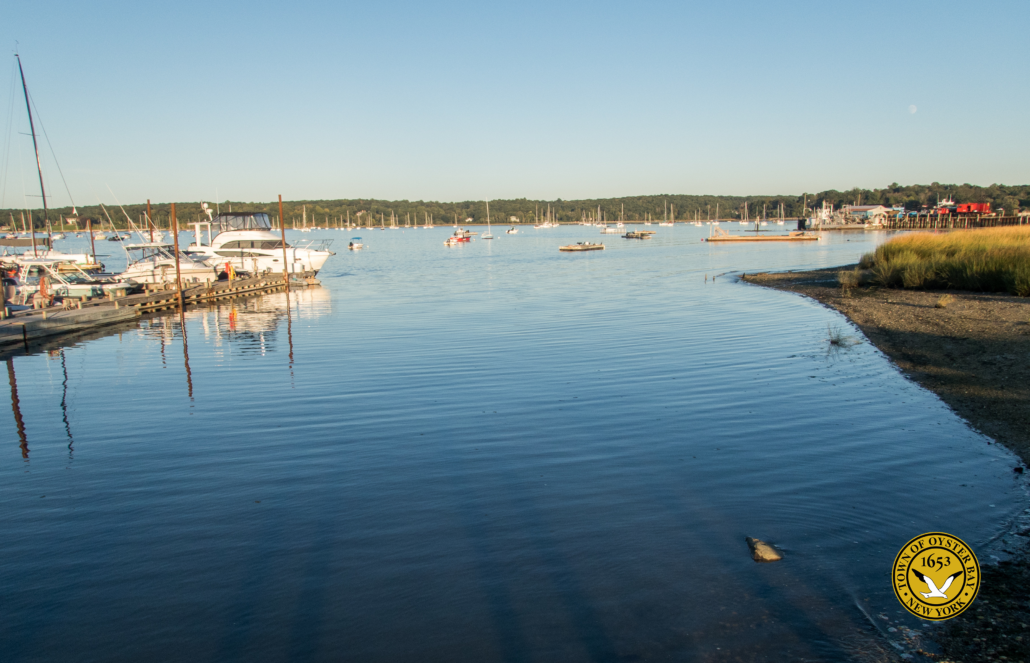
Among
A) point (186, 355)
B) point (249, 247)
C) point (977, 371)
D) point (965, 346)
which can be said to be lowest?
point (186, 355)

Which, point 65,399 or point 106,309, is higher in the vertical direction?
point 106,309

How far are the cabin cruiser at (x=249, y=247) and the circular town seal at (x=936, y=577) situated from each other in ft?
148

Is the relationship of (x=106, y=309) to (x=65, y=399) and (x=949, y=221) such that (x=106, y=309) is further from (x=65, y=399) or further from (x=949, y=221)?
(x=949, y=221)

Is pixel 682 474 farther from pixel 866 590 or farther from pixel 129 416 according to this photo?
pixel 129 416

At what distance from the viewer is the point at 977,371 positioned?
14.0 metres

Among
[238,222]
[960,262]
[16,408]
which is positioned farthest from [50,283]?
[960,262]

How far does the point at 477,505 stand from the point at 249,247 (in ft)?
144

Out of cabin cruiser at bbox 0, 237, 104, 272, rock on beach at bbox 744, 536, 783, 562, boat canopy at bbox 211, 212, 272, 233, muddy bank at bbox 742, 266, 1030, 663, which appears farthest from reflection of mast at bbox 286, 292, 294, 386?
cabin cruiser at bbox 0, 237, 104, 272

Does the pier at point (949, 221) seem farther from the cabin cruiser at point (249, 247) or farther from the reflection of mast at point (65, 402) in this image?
the reflection of mast at point (65, 402)

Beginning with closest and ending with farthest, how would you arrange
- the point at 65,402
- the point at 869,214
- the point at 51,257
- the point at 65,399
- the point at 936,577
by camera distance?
1. the point at 936,577
2. the point at 65,402
3. the point at 65,399
4. the point at 51,257
5. the point at 869,214

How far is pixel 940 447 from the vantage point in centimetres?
1002

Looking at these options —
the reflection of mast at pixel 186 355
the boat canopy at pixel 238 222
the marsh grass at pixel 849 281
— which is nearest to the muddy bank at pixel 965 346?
the marsh grass at pixel 849 281

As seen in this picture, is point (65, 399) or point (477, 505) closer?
point (477, 505)

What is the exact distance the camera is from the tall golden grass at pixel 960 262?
2406cm
